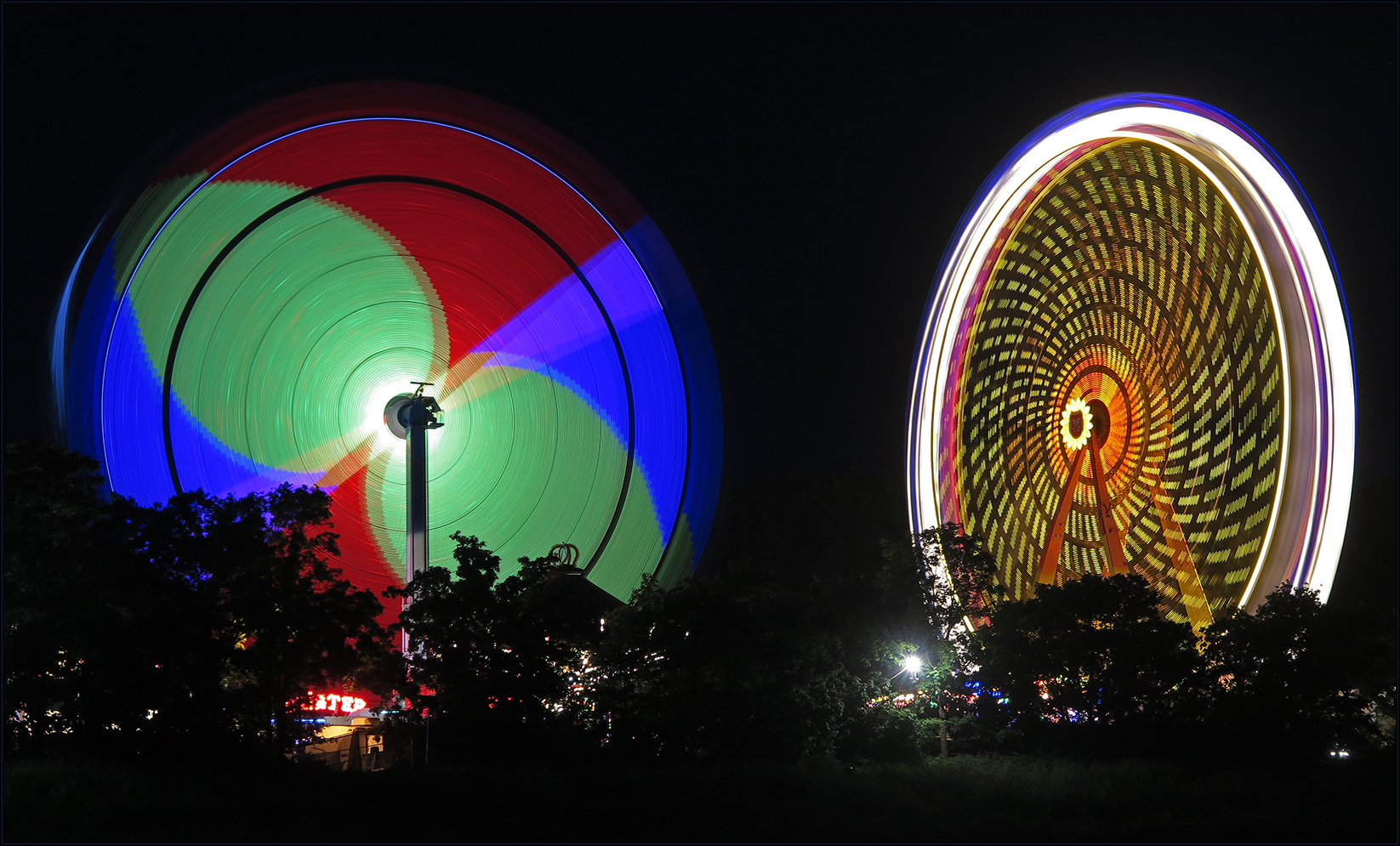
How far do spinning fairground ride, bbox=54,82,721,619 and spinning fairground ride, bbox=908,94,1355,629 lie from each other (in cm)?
564

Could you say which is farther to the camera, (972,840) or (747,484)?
(747,484)

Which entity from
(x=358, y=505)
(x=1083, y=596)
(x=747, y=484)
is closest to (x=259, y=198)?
(x=358, y=505)

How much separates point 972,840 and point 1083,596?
256 inches

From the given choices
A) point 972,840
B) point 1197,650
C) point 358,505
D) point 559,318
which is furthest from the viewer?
point 1197,650

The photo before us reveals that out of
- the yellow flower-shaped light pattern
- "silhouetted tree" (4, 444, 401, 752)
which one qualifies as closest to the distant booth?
"silhouetted tree" (4, 444, 401, 752)

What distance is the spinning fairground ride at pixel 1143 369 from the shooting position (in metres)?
16.5

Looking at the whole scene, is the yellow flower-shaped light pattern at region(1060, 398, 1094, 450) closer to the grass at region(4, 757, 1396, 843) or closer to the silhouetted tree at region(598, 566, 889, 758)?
the silhouetted tree at region(598, 566, 889, 758)

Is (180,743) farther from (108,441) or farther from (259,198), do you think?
(259,198)

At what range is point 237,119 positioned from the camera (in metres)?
12.8

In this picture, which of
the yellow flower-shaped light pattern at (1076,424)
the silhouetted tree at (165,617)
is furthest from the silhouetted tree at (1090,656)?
the silhouetted tree at (165,617)

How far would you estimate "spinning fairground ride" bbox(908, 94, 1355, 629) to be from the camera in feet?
54.1

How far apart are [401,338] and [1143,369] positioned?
1180cm

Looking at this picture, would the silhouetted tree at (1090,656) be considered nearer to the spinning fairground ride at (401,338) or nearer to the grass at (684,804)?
the grass at (684,804)

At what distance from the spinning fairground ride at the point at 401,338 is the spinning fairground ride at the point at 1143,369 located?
5642 mm
